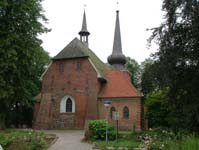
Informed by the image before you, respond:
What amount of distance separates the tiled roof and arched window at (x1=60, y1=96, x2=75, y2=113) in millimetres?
3363

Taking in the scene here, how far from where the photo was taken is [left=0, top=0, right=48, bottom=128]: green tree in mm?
27020

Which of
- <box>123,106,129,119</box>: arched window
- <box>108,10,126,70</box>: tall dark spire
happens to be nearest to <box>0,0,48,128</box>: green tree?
<box>123,106,129,119</box>: arched window

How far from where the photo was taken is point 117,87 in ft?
126

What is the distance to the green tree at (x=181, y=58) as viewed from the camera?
22000 mm

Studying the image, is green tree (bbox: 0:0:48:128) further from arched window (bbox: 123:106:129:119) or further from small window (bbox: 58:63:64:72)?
arched window (bbox: 123:106:129:119)

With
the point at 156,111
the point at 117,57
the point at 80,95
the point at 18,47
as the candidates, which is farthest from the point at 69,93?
the point at 18,47

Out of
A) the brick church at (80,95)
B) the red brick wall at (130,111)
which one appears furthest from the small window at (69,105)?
the red brick wall at (130,111)

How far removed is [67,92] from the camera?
39.0 m

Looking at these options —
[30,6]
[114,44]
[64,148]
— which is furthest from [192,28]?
[114,44]

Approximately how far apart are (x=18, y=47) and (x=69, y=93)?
1202 cm

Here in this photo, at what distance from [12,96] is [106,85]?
13.0 m

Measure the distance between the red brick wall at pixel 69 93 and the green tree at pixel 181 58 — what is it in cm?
1484

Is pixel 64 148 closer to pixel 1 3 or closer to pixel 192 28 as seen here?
pixel 192 28

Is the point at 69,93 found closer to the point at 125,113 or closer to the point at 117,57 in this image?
the point at 125,113
